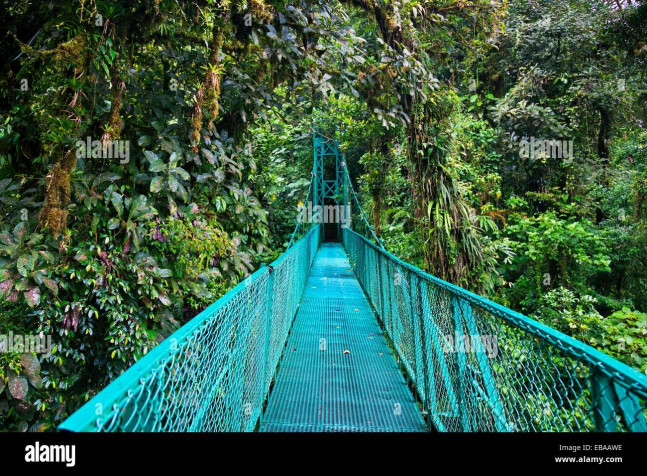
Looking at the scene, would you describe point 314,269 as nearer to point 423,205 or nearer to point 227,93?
point 423,205

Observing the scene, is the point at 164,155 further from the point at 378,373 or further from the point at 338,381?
the point at 378,373

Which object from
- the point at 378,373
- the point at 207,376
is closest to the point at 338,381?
the point at 378,373

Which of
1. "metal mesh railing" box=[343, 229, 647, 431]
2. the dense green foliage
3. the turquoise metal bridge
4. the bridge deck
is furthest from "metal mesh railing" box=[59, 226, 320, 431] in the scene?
"metal mesh railing" box=[343, 229, 647, 431]

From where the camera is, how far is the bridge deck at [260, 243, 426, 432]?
6.53ft

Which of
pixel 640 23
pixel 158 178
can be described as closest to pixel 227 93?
pixel 158 178

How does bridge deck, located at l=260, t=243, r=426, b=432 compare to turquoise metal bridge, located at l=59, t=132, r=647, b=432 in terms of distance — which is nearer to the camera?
turquoise metal bridge, located at l=59, t=132, r=647, b=432

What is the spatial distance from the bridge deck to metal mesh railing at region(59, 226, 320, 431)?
22cm

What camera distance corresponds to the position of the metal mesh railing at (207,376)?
645 mm

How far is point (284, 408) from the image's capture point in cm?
214

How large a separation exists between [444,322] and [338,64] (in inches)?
89.7

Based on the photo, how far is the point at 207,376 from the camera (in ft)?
3.76

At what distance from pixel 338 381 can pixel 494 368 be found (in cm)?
128

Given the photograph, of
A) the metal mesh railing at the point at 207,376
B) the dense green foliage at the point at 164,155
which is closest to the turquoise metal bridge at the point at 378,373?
the metal mesh railing at the point at 207,376

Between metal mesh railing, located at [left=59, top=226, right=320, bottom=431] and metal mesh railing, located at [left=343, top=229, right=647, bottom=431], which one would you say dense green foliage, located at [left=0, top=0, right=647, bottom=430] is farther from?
metal mesh railing, located at [left=343, top=229, right=647, bottom=431]
